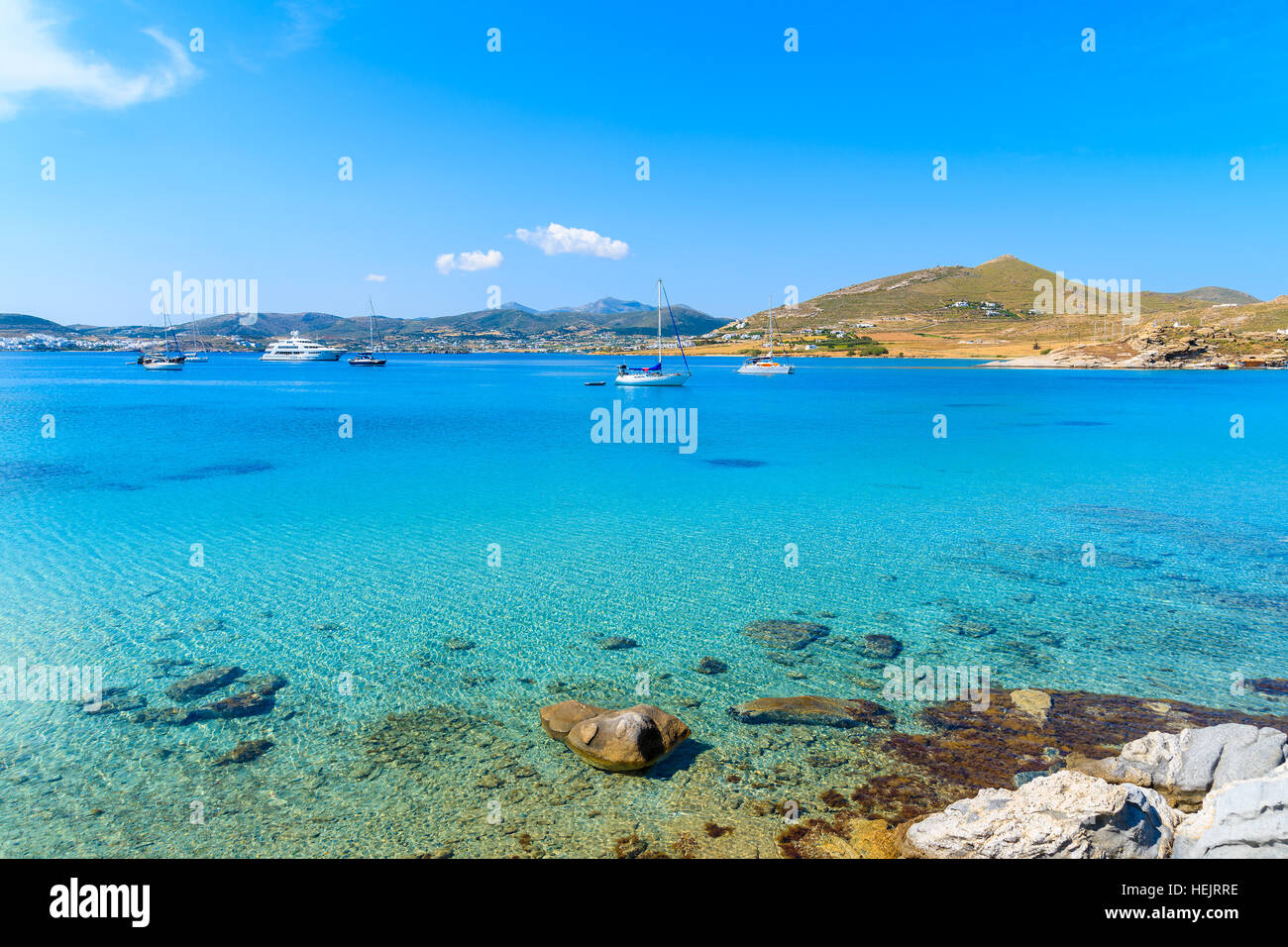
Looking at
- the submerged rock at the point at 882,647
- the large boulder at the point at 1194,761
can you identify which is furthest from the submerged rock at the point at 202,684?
the large boulder at the point at 1194,761

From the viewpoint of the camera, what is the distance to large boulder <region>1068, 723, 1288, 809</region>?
8750 mm

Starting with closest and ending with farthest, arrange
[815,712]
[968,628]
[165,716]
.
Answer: [815,712] → [165,716] → [968,628]

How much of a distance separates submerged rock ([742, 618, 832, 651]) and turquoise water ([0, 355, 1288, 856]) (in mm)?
426

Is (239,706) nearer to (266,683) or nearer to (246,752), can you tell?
(266,683)

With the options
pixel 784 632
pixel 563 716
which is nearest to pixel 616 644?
pixel 563 716

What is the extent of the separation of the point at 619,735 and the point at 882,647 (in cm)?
699

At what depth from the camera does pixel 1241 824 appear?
7.18m

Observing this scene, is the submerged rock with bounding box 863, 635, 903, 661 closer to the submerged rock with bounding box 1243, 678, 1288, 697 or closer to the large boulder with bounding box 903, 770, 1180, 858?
the large boulder with bounding box 903, 770, 1180, 858

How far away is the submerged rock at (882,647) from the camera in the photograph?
1423 cm

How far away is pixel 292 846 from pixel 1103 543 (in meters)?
24.4

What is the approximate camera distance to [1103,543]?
74.2 feet

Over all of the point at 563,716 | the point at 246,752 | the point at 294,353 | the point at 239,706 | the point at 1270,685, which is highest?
the point at 294,353

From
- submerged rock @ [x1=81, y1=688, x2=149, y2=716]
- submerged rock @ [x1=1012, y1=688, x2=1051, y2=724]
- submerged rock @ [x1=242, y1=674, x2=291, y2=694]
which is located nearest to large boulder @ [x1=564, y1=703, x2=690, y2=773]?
submerged rock @ [x1=1012, y1=688, x2=1051, y2=724]
